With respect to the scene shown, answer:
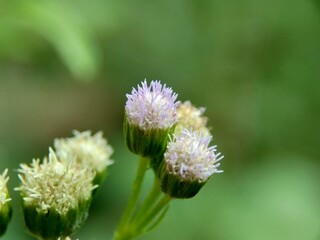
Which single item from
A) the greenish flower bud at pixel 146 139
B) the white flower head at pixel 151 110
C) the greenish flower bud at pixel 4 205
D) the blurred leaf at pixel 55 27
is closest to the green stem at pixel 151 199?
the greenish flower bud at pixel 146 139

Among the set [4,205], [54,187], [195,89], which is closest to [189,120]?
[54,187]

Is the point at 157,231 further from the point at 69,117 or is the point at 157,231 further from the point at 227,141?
the point at 69,117

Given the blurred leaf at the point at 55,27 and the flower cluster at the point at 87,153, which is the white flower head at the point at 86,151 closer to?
the flower cluster at the point at 87,153

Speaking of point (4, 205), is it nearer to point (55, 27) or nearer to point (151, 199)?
point (151, 199)

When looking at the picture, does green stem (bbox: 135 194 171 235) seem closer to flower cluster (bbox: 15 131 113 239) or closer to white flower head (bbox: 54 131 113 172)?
flower cluster (bbox: 15 131 113 239)

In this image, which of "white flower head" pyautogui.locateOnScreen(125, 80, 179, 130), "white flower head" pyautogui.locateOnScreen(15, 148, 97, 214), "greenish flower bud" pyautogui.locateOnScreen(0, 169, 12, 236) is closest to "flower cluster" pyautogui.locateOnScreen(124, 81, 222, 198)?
"white flower head" pyautogui.locateOnScreen(125, 80, 179, 130)
